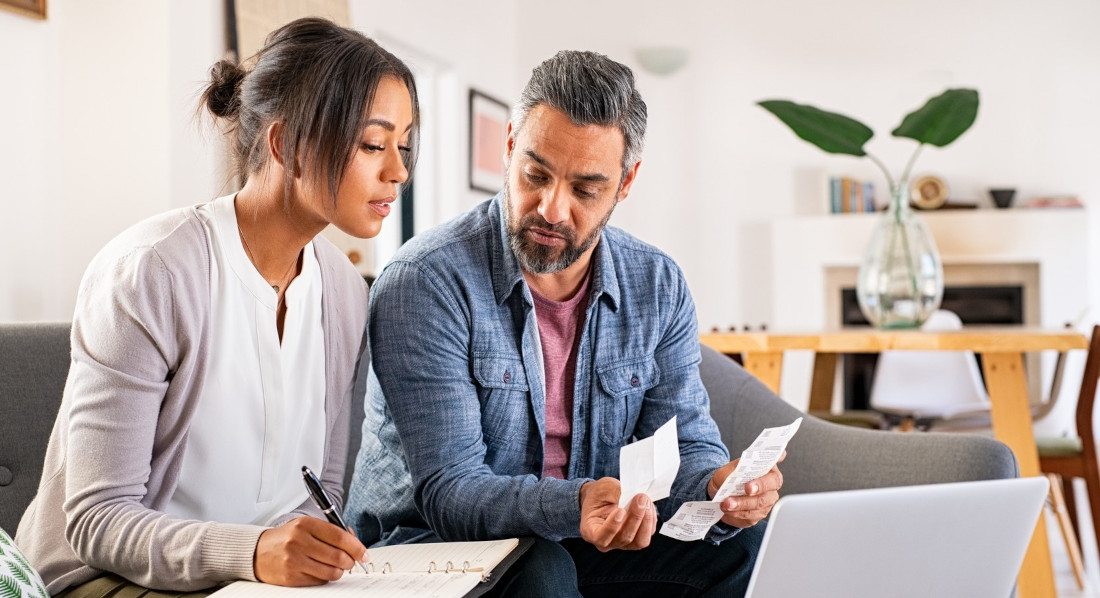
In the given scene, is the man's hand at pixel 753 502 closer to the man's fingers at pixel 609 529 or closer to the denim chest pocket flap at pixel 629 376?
the man's fingers at pixel 609 529

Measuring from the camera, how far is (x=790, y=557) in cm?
99

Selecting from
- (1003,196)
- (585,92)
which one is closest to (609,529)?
(585,92)

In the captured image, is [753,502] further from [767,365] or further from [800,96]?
[800,96]

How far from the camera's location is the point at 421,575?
40.0 inches

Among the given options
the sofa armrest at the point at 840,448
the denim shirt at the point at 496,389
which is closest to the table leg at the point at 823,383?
the sofa armrest at the point at 840,448

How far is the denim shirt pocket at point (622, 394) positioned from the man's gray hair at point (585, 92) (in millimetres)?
309

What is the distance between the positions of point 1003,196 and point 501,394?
184 inches

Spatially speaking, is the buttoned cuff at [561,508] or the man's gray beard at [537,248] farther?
the man's gray beard at [537,248]

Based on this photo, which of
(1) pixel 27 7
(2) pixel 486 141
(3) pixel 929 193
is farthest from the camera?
(3) pixel 929 193

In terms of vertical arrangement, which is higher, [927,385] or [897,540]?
[897,540]

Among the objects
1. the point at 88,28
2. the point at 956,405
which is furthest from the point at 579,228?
the point at 956,405

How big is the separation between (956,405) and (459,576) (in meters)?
3.19

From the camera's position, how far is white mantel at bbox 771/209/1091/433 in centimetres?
537

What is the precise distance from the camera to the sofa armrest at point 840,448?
5.38 feet
